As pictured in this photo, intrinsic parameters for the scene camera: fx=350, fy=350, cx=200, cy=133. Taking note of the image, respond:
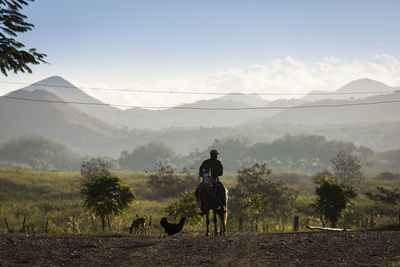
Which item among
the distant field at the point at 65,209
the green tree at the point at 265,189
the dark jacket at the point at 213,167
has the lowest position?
the distant field at the point at 65,209

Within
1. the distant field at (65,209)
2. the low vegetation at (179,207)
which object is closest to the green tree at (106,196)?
the low vegetation at (179,207)

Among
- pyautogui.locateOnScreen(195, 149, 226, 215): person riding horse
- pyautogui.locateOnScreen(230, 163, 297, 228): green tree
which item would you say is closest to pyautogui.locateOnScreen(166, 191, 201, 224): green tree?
pyautogui.locateOnScreen(195, 149, 226, 215): person riding horse

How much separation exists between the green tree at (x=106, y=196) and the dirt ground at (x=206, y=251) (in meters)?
5.04

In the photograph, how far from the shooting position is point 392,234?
42.4 ft

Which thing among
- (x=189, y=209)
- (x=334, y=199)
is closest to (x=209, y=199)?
(x=189, y=209)

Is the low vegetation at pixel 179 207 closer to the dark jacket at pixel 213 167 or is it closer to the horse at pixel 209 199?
the horse at pixel 209 199

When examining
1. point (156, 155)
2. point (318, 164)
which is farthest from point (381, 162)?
point (156, 155)

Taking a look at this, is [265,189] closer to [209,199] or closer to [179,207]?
[179,207]

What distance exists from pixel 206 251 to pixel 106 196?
853 centimetres

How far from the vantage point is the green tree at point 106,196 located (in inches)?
690

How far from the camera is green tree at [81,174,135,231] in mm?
17531

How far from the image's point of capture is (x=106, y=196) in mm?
17562

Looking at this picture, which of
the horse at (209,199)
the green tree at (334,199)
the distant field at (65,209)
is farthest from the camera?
the distant field at (65,209)

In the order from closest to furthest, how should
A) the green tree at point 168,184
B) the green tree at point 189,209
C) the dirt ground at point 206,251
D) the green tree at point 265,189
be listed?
the dirt ground at point 206,251 < the green tree at point 189,209 < the green tree at point 265,189 < the green tree at point 168,184
